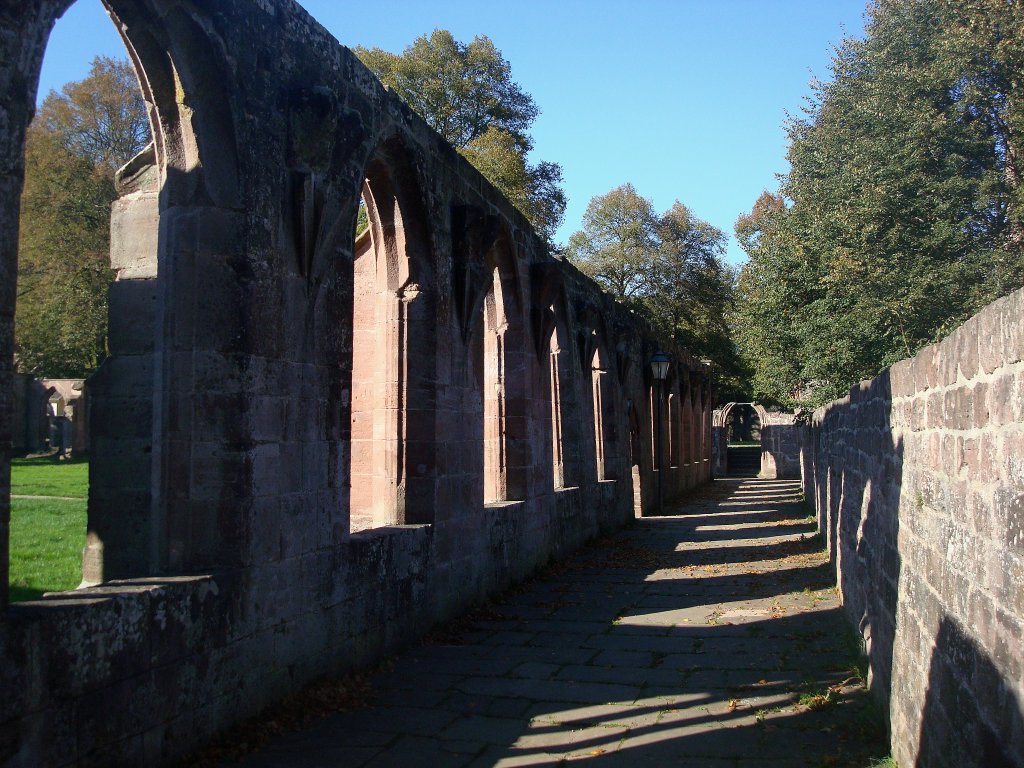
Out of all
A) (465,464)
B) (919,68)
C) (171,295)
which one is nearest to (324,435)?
(171,295)

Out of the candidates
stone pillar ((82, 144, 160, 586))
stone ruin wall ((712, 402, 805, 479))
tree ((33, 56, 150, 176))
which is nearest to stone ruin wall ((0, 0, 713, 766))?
stone pillar ((82, 144, 160, 586))

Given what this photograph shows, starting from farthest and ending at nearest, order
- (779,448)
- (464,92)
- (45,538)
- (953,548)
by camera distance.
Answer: (779,448) < (464,92) < (45,538) < (953,548)

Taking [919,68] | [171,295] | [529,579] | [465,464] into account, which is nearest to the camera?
[171,295]

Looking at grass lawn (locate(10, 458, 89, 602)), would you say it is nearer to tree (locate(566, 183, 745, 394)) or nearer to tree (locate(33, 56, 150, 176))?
tree (locate(33, 56, 150, 176))

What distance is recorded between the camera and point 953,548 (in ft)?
10.9

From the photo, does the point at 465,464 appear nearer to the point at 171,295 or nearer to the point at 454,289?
the point at 454,289

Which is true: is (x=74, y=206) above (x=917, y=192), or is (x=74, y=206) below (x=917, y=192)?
above

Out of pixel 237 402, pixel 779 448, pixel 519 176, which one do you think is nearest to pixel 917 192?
pixel 519 176

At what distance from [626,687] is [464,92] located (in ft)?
87.1

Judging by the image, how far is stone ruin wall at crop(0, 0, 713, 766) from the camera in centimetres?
368

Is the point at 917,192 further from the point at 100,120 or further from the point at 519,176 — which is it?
the point at 100,120

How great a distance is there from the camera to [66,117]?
2678 centimetres

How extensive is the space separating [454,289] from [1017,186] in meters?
13.0

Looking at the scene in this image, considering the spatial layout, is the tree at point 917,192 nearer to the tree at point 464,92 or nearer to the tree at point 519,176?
the tree at point 519,176
